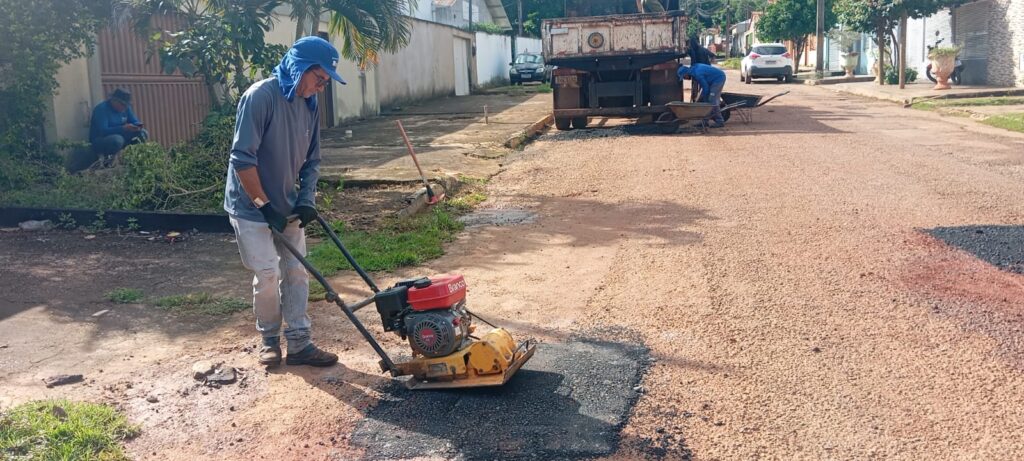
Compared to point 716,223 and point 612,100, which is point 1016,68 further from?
point 716,223

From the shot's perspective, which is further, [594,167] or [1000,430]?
[594,167]

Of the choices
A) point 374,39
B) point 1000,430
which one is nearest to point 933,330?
point 1000,430

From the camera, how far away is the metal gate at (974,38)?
88.1 feet

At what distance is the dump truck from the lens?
15.6 m

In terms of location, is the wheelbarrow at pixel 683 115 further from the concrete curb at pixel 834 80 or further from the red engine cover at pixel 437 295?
the concrete curb at pixel 834 80

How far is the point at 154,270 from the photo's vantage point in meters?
7.34

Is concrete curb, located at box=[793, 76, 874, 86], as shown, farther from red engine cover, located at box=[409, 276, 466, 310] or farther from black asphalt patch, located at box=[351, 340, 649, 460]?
red engine cover, located at box=[409, 276, 466, 310]

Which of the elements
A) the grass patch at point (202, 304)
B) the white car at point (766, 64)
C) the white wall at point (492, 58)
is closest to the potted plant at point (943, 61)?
the white car at point (766, 64)

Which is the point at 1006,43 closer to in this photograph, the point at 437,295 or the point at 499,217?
the point at 499,217

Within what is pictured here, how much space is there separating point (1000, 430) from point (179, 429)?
364cm

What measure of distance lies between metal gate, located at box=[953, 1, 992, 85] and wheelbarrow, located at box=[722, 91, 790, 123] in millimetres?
12508

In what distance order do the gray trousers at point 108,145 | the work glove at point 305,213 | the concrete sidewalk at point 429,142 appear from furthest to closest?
the concrete sidewalk at point 429,142 → the gray trousers at point 108,145 → the work glove at point 305,213

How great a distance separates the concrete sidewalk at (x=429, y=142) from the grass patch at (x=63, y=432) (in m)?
6.82

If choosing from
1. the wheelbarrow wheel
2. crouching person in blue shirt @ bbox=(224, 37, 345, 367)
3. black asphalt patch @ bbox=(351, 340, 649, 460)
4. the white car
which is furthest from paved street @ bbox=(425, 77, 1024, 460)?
the white car
